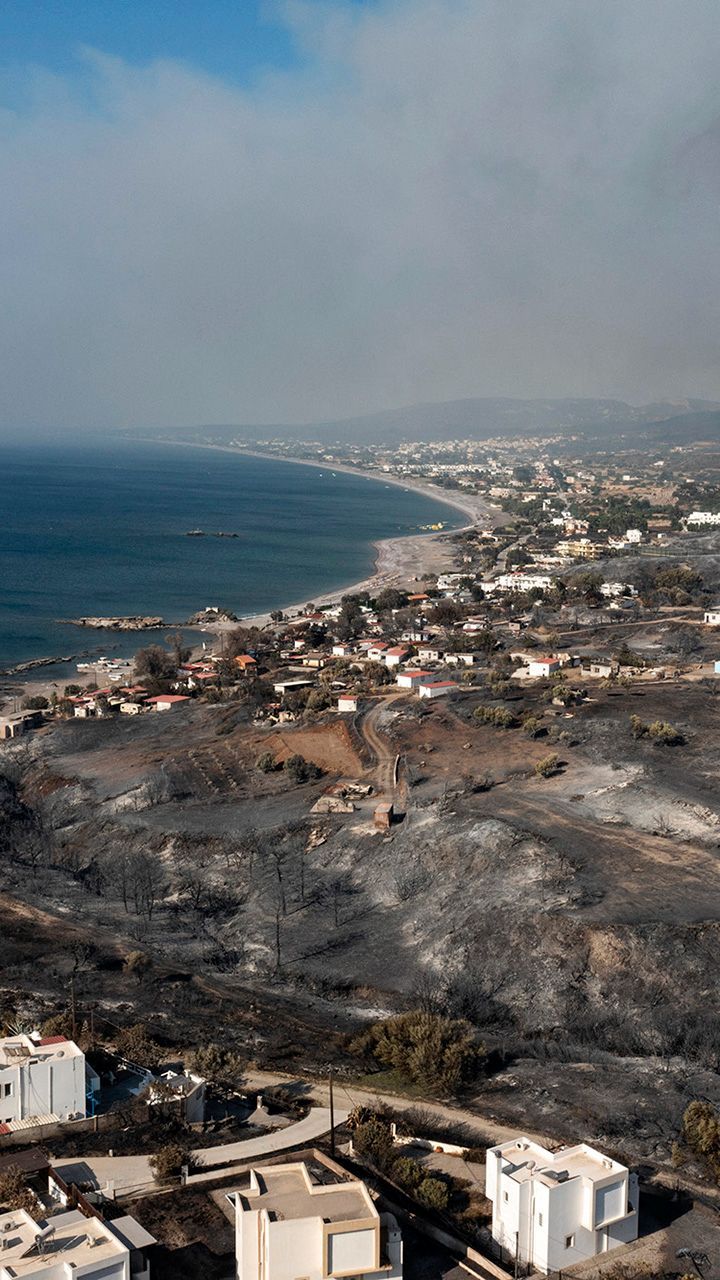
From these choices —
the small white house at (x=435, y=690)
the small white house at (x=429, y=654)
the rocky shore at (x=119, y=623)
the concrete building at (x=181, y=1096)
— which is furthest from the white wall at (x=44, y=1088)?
the rocky shore at (x=119, y=623)

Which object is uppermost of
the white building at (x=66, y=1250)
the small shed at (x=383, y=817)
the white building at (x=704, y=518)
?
the white building at (x=704, y=518)

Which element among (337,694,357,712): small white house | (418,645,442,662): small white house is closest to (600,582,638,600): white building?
(418,645,442,662): small white house

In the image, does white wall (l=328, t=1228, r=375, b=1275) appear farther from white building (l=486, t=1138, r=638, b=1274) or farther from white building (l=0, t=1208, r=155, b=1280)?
white building (l=0, t=1208, r=155, b=1280)

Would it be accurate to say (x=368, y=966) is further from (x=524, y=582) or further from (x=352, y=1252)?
(x=524, y=582)

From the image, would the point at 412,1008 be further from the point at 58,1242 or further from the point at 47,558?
the point at 47,558

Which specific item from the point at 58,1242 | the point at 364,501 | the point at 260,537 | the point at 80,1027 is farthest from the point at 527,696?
the point at 364,501

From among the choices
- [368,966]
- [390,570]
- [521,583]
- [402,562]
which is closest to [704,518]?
[402,562]

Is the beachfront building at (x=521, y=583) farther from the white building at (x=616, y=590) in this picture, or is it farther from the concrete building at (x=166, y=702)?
the concrete building at (x=166, y=702)
